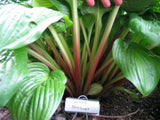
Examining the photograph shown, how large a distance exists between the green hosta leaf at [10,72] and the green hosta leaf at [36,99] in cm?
8

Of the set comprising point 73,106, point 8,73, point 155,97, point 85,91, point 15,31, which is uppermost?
point 15,31

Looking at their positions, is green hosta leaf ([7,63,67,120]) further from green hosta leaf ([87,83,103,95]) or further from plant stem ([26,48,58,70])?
green hosta leaf ([87,83,103,95])

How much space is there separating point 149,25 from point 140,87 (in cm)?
23

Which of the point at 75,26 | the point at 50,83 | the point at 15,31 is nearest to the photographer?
the point at 15,31

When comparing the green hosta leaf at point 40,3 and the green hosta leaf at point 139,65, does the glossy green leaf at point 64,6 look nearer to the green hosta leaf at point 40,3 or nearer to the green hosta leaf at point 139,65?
the green hosta leaf at point 40,3

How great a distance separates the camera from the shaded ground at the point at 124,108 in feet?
2.27

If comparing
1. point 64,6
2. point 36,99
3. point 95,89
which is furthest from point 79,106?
point 64,6

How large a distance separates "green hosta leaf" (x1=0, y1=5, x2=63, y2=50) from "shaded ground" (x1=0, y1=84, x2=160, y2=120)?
0.47m

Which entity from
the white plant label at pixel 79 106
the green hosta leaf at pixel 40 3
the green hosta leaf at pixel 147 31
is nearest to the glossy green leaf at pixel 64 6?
the green hosta leaf at pixel 40 3

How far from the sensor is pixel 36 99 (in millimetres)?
418

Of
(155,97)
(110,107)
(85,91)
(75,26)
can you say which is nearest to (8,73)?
(75,26)

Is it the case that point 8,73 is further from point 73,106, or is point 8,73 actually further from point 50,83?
point 73,106

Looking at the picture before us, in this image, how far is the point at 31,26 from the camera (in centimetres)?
37

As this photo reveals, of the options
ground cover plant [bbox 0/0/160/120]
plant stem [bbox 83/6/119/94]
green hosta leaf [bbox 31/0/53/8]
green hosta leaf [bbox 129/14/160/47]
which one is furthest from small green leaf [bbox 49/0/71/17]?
green hosta leaf [bbox 129/14/160/47]
